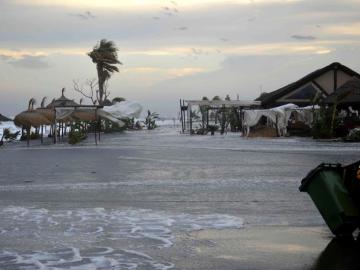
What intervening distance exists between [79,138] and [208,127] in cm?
1679

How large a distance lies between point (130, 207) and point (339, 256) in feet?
15.6

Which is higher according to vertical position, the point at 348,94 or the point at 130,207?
A: the point at 348,94

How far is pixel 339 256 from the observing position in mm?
7023

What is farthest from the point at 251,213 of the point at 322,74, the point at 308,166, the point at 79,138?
the point at 322,74

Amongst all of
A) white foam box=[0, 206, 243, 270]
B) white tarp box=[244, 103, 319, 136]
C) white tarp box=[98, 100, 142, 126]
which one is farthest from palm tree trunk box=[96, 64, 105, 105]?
white foam box=[0, 206, 243, 270]

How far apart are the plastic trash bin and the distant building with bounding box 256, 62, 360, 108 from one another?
157 ft

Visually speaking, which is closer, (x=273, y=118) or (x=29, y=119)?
(x=29, y=119)

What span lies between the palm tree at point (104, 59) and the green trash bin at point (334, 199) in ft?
194

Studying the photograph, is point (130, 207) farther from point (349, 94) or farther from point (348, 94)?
point (349, 94)

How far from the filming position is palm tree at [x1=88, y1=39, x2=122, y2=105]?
65.9 meters

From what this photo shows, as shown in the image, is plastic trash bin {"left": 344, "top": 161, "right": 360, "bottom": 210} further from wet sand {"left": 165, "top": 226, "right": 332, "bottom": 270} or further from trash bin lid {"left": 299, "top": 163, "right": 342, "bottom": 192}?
wet sand {"left": 165, "top": 226, "right": 332, "bottom": 270}

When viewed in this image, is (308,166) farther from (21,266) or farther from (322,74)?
(322,74)

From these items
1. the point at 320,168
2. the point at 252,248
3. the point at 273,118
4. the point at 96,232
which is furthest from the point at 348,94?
the point at 252,248

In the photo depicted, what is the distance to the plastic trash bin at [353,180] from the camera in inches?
303
